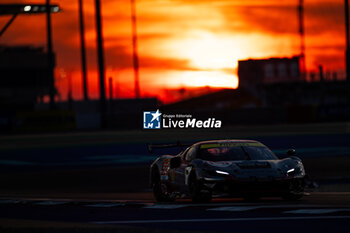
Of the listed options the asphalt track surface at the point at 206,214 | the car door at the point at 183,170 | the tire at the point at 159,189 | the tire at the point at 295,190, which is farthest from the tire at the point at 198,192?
the tire at the point at 159,189

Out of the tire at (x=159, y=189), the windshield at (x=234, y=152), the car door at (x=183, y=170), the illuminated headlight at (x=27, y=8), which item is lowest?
the tire at (x=159, y=189)

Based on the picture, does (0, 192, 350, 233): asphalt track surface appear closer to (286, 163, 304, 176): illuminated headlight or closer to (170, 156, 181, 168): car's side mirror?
(286, 163, 304, 176): illuminated headlight

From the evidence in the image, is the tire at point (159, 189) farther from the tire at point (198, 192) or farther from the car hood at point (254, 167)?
the car hood at point (254, 167)

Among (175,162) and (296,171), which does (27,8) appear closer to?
(175,162)

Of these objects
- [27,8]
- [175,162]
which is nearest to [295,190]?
[175,162]

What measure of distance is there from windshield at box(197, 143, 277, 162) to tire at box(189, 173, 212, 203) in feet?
1.72

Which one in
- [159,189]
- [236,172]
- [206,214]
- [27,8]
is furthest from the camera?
[27,8]

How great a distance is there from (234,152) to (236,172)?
0.94 meters

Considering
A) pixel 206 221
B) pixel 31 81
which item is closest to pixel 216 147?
Result: pixel 206 221

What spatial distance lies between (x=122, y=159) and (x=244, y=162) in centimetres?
2194

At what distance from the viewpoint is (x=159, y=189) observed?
19.2 m

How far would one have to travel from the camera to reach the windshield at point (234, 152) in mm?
17219

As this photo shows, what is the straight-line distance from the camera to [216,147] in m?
17.6

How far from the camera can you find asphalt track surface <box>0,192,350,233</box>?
12.5 m
